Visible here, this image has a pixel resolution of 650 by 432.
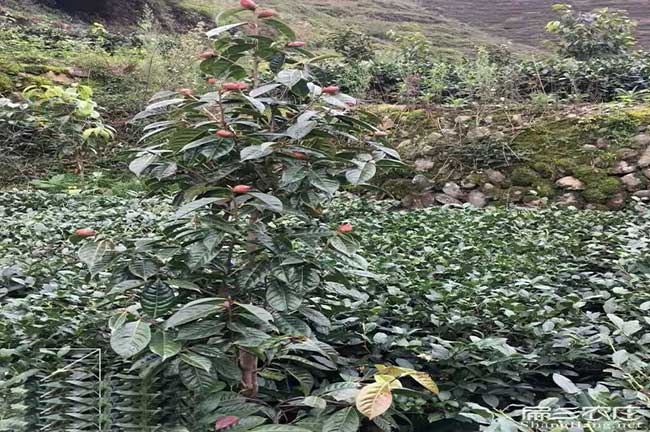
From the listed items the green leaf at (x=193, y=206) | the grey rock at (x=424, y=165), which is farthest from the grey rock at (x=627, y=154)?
the green leaf at (x=193, y=206)

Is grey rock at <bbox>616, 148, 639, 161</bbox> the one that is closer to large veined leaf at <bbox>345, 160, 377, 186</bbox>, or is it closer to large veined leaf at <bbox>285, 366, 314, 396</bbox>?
large veined leaf at <bbox>345, 160, 377, 186</bbox>

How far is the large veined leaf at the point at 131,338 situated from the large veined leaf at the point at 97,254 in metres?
0.16

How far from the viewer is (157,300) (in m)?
1.09

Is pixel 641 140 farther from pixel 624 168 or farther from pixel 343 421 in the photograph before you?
pixel 343 421

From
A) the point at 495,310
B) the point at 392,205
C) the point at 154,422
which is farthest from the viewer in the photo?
the point at 392,205

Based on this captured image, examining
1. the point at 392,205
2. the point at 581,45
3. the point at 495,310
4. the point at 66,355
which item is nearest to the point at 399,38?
the point at 581,45

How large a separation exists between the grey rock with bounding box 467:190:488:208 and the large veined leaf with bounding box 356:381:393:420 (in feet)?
10.2

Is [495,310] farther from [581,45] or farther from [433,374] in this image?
[581,45]

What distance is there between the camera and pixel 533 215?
2910 mm

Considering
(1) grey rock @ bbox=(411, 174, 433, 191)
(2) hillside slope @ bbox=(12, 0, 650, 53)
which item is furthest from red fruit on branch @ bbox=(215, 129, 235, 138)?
(2) hillside slope @ bbox=(12, 0, 650, 53)

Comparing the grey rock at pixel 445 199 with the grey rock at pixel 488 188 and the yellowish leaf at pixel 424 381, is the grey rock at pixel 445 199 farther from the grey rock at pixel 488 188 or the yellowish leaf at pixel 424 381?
the yellowish leaf at pixel 424 381

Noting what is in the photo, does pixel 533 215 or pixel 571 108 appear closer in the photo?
pixel 533 215

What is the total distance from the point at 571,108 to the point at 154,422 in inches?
168

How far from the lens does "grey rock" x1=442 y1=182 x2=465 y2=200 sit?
13.1ft
